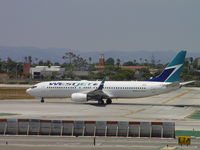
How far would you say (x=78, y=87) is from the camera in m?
70.9

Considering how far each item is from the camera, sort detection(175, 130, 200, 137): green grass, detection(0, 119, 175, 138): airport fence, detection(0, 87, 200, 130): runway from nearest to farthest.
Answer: detection(0, 119, 175, 138): airport fence
detection(175, 130, 200, 137): green grass
detection(0, 87, 200, 130): runway

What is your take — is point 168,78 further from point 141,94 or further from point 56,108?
point 56,108

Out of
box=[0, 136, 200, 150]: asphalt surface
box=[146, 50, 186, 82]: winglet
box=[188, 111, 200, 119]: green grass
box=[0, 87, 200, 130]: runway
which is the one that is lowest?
box=[188, 111, 200, 119]: green grass

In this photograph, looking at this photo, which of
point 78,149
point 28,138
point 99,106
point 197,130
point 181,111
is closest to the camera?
point 78,149

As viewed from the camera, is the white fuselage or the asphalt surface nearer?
the asphalt surface

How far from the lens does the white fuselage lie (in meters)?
68.5

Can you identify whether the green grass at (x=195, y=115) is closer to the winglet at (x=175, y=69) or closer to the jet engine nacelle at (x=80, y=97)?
the winglet at (x=175, y=69)

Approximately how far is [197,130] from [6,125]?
52.7ft

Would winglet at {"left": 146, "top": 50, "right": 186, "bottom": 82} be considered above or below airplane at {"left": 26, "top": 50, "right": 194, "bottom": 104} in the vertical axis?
above

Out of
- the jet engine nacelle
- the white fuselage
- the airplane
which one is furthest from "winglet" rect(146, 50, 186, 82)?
the jet engine nacelle

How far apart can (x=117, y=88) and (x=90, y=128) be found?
3090 cm

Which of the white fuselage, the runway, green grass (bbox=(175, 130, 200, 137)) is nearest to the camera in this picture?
green grass (bbox=(175, 130, 200, 137))

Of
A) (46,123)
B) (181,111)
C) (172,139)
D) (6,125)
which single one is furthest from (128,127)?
(181,111)

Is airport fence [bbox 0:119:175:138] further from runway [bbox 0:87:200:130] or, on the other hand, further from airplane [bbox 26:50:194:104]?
airplane [bbox 26:50:194:104]
